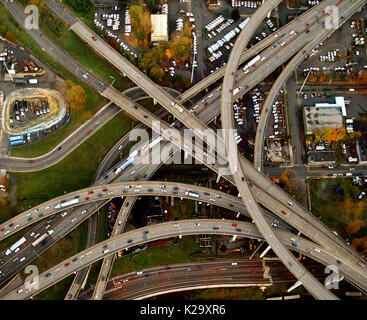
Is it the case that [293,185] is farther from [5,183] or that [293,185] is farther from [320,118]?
[5,183]

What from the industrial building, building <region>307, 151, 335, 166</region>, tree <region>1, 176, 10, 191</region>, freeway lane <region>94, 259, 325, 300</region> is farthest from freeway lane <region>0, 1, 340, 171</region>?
freeway lane <region>94, 259, 325, 300</region>

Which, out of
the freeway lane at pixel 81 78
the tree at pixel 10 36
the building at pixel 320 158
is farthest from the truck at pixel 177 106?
the tree at pixel 10 36

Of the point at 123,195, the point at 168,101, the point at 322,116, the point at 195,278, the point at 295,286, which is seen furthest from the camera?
the point at 322,116

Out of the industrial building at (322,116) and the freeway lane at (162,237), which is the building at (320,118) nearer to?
the industrial building at (322,116)

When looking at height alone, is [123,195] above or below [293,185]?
above

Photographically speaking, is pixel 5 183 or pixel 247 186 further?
pixel 5 183

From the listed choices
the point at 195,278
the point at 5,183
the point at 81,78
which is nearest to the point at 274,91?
the point at 81,78

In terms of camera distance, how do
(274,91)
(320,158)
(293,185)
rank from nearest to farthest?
(293,185), (320,158), (274,91)
